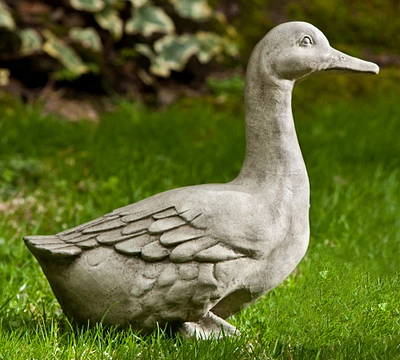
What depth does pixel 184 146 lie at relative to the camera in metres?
5.10

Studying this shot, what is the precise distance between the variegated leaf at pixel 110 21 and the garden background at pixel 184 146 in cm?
1

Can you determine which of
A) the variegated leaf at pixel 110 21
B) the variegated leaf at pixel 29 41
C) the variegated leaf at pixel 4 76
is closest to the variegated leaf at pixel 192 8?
the variegated leaf at pixel 110 21

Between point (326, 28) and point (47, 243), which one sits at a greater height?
point (326, 28)

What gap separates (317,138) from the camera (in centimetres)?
532

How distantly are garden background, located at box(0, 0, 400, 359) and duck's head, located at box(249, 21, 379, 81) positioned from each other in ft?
2.21

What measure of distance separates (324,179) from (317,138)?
0.79 meters

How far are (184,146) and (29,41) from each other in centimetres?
194

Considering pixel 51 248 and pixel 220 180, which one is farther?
pixel 220 180

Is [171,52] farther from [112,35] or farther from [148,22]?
[112,35]

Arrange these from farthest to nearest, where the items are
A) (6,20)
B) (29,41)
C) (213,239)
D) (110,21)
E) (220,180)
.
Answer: (110,21) < (29,41) < (6,20) < (220,180) < (213,239)

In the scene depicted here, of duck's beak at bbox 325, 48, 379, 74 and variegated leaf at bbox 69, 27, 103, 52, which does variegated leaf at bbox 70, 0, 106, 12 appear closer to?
variegated leaf at bbox 69, 27, 103, 52

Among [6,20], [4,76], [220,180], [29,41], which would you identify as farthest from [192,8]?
[220,180]

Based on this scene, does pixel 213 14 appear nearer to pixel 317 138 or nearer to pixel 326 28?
pixel 326 28

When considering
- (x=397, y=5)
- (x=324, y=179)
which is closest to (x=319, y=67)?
(x=324, y=179)
